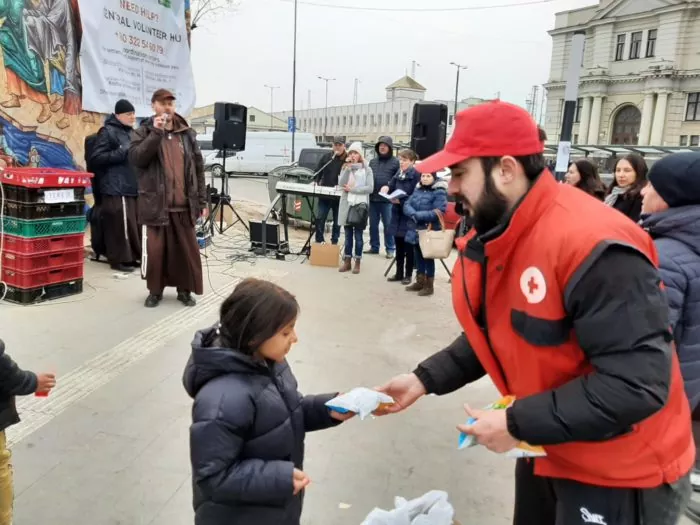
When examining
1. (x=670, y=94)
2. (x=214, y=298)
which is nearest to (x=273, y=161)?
(x=214, y=298)

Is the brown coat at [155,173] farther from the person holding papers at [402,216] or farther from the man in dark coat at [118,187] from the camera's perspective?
the person holding papers at [402,216]

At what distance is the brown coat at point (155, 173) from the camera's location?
5.38 metres

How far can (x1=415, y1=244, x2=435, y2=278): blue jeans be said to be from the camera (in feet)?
23.8

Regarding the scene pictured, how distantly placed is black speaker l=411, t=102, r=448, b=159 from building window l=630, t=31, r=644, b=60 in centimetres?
4318

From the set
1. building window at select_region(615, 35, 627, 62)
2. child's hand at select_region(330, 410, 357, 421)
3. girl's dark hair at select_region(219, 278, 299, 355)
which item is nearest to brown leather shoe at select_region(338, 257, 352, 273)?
Answer: child's hand at select_region(330, 410, 357, 421)

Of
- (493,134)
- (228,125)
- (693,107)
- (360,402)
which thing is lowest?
(360,402)

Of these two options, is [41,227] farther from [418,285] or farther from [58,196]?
[418,285]

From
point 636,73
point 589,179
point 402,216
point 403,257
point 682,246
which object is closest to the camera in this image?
point 682,246

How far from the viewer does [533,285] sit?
4.51 ft

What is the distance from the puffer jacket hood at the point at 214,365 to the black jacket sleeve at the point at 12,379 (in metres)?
0.83

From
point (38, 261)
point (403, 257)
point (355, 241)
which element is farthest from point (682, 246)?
point (355, 241)

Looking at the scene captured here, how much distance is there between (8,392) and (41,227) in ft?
12.7

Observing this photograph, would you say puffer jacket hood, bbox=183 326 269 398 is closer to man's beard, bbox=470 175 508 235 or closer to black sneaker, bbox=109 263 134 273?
man's beard, bbox=470 175 508 235

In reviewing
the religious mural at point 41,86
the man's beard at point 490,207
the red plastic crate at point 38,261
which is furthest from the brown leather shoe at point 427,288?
the man's beard at point 490,207
